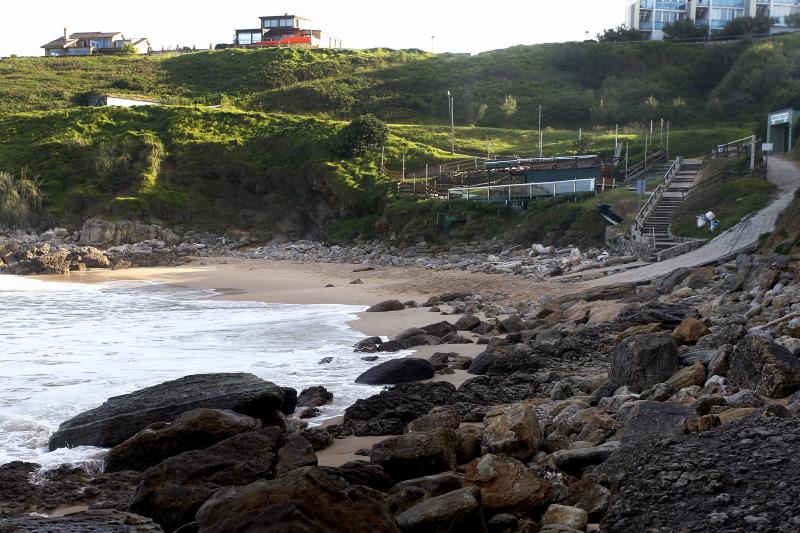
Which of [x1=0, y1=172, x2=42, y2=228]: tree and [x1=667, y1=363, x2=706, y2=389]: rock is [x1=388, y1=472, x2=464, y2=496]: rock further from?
[x1=0, y1=172, x2=42, y2=228]: tree

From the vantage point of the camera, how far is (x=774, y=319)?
497 inches

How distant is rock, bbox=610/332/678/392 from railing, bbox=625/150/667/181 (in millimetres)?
29882

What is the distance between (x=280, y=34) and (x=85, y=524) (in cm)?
10259

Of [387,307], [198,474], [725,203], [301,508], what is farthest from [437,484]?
[725,203]

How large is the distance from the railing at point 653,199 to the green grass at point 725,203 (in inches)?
41.4

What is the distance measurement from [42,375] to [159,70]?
7708 centimetres

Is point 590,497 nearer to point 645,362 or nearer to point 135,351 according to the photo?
point 645,362

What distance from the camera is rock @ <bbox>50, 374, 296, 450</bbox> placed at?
34.1 feet

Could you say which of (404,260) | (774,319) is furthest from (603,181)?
(774,319)

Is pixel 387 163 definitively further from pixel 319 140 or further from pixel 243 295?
pixel 243 295

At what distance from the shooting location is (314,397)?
40.8 feet

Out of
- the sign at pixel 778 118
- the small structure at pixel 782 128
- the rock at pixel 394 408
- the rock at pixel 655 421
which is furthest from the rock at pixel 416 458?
the sign at pixel 778 118

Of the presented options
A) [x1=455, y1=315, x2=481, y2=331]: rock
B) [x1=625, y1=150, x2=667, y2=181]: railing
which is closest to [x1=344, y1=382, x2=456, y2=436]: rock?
[x1=455, y1=315, x2=481, y2=331]: rock

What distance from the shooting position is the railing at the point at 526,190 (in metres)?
38.7
